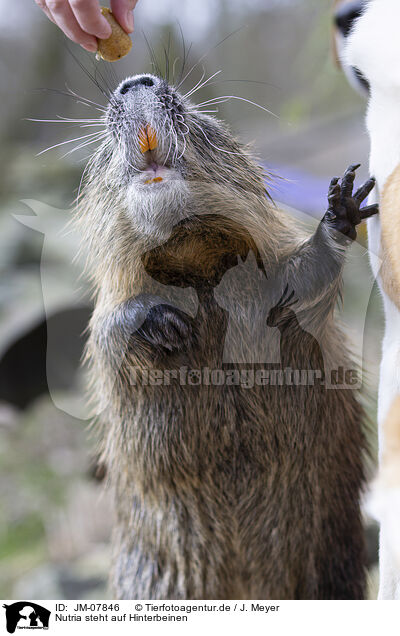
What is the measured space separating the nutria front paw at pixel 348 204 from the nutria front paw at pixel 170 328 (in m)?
0.28

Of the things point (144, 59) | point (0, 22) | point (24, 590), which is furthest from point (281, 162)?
point (24, 590)

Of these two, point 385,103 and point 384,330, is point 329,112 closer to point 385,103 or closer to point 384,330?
point 385,103

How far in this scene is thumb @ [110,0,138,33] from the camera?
36.6 inches

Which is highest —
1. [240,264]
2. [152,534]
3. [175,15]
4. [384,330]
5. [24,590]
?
[175,15]

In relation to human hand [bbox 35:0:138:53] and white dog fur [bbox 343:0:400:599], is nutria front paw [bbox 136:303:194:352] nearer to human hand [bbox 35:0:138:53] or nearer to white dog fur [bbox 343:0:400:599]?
white dog fur [bbox 343:0:400:599]

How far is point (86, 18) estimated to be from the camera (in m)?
0.91

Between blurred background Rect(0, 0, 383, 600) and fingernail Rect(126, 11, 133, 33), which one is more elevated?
fingernail Rect(126, 11, 133, 33)

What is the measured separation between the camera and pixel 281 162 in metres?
0.95

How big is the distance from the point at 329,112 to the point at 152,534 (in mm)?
844

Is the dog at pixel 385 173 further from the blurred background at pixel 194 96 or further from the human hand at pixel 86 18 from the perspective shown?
the human hand at pixel 86 18
